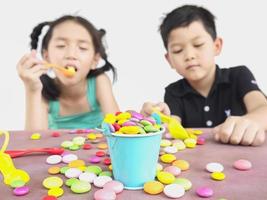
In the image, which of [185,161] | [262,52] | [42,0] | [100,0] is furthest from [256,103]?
[42,0]

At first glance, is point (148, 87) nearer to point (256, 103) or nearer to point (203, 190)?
point (256, 103)

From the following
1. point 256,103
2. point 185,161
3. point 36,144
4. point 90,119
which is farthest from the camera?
point 90,119

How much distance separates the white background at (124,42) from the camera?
5.51 feet

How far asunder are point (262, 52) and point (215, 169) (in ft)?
4.63

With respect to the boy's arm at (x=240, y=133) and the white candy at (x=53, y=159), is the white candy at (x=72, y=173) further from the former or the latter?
the boy's arm at (x=240, y=133)

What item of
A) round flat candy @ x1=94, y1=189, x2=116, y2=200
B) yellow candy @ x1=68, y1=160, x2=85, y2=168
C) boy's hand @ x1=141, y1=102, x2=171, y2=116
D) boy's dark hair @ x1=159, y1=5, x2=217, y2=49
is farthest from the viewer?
boy's dark hair @ x1=159, y1=5, x2=217, y2=49

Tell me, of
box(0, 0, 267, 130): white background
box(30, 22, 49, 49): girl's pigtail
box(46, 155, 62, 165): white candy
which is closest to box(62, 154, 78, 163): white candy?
box(46, 155, 62, 165): white candy

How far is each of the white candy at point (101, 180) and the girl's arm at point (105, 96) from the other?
85cm

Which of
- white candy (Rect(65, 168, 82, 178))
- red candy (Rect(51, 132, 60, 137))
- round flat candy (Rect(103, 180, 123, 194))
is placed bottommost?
red candy (Rect(51, 132, 60, 137))

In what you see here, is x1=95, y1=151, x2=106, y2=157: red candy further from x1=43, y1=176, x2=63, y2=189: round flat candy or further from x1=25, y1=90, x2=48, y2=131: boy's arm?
x1=25, y1=90, x2=48, y2=131: boy's arm

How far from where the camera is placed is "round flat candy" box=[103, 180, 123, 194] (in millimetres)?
365

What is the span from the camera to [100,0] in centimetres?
172

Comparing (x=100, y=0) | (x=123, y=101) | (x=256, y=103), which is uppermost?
(x=100, y=0)

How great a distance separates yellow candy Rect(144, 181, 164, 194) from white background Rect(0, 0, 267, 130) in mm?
1354
